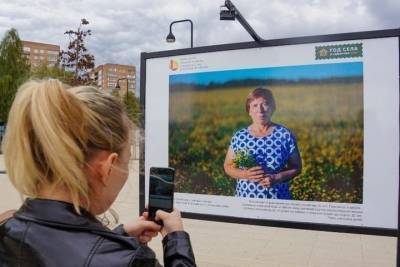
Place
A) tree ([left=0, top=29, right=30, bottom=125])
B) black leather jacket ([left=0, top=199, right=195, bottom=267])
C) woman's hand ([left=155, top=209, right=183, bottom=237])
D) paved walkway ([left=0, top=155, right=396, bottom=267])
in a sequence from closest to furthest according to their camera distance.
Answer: black leather jacket ([left=0, top=199, right=195, bottom=267]) < woman's hand ([left=155, top=209, right=183, bottom=237]) < paved walkway ([left=0, top=155, right=396, bottom=267]) < tree ([left=0, top=29, right=30, bottom=125])

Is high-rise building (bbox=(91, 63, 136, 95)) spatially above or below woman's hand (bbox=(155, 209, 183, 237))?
above

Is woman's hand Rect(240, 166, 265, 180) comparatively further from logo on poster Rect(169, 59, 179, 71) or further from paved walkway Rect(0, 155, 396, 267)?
paved walkway Rect(0, 155, 396, 267)

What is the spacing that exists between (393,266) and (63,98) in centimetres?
560

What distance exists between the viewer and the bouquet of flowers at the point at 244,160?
3.50m

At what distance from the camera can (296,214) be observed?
3.33 meters

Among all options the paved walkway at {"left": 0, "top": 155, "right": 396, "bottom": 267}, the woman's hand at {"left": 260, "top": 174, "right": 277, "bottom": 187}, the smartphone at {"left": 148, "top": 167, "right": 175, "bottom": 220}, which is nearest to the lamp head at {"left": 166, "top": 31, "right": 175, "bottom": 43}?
the paved walkway at {"left": 0, "top": 155, "right": 396, "bottom": 267}

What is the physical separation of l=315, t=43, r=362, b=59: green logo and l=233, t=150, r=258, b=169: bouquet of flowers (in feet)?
2.79

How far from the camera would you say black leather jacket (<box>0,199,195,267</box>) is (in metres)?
1.23

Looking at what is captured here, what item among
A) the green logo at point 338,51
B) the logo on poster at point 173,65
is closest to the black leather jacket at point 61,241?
the green logo at point 338,51

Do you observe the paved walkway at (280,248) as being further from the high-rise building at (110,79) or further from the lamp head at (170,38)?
the lamp head at (170,38)

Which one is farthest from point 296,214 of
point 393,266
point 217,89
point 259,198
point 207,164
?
point 393,266

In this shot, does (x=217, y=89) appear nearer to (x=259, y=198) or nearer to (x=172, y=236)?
(x=259, y=198)

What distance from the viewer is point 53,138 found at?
131 centimetres

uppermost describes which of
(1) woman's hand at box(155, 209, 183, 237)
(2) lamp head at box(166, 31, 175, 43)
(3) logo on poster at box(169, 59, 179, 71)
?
(2) lamp head at box(166, 31, 175, 43)
